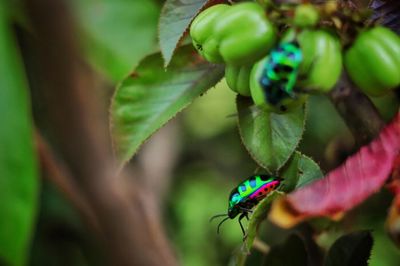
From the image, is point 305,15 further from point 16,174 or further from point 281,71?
point 16,174

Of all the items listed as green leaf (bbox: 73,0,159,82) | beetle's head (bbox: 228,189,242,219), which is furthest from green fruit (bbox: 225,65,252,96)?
green leaf (bbox: 73,0,159,82)

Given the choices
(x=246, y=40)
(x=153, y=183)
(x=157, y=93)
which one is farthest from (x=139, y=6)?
(x=246, y=40)

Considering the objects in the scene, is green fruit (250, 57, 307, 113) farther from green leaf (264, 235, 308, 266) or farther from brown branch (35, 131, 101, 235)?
brown branch (35, 131, 101, 235)

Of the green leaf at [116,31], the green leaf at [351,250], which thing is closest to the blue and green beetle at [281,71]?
the green leaf at [351,250]

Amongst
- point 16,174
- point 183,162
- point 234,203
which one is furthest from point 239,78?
point 183,162

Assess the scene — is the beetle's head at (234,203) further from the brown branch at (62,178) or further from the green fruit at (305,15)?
the brown branch at (62,178)

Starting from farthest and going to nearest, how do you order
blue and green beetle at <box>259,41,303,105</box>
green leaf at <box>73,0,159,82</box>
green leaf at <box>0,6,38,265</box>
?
green leaf at <box>73,0,159,82</box>
green leaf at <box>0,6,38,265</box>
blue and green beetle at <box>259,41,303,105</box>

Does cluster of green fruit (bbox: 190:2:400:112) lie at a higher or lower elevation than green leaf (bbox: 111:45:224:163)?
higher
